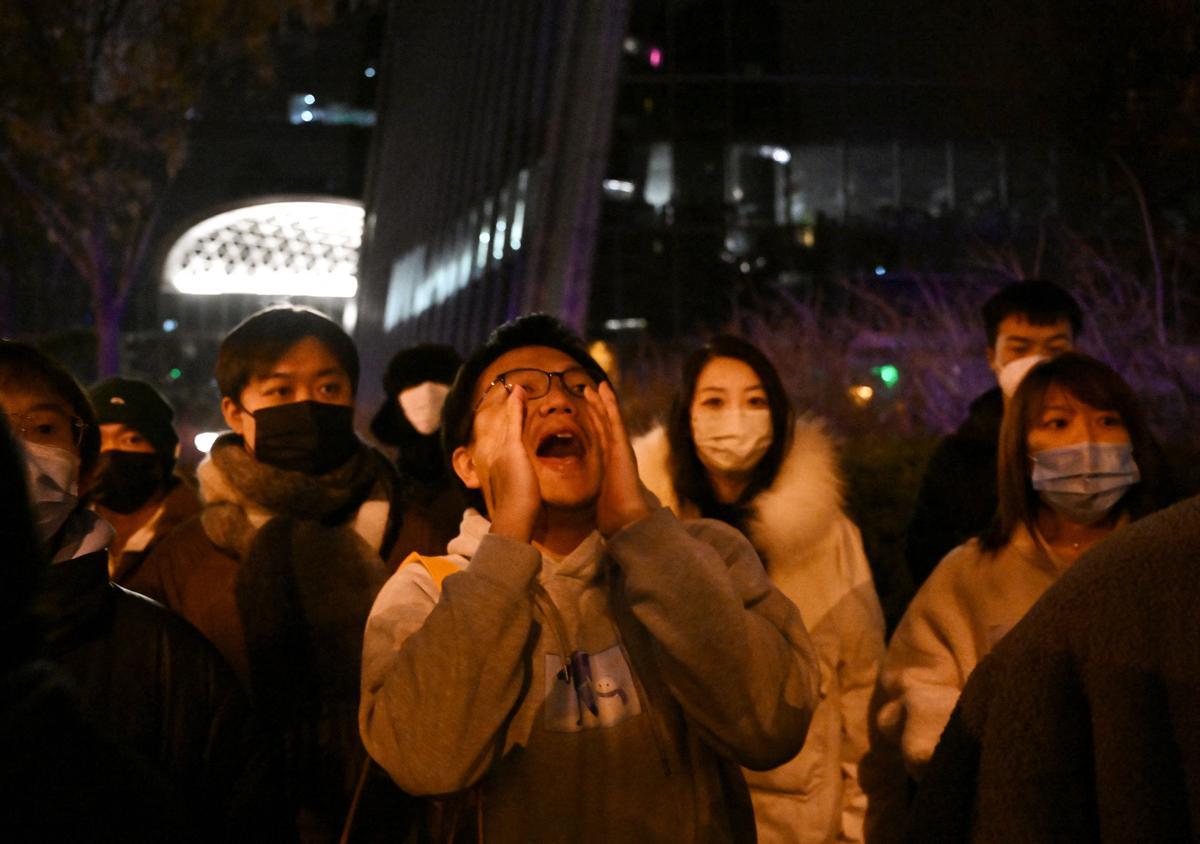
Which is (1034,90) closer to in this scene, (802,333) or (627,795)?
(802,333)

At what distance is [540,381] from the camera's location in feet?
8.45

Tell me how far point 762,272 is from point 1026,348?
64.2 feet

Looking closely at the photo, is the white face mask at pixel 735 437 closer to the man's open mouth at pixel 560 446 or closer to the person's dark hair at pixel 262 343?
the person's dark hair at pixel 262 343

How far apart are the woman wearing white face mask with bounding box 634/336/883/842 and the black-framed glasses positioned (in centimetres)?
148

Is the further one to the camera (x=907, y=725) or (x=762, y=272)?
(x=762, y=272)

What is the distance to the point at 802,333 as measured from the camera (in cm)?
1479

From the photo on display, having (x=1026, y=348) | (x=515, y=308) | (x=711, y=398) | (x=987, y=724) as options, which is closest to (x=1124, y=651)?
(x=987, y=724)

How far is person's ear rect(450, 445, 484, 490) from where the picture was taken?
2730mm

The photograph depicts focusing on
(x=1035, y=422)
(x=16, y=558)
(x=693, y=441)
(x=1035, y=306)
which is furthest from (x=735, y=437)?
(x=16, y=558)

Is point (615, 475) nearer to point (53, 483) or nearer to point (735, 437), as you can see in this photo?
point (53, 483)

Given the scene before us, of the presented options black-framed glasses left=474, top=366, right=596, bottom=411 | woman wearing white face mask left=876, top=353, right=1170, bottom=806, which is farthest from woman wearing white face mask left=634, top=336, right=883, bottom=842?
black-framed glasses left=474, top=366, right=596, bottom=411

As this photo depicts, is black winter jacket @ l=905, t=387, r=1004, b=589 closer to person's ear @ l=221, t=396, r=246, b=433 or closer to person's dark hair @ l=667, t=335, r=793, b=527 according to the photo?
person's dark hair @ l=667, t=335, r=793, b=527

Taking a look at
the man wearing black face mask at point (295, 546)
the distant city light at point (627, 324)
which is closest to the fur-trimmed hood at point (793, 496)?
the man wearing black face mask at point (295, 546)

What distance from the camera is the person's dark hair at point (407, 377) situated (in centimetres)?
537
